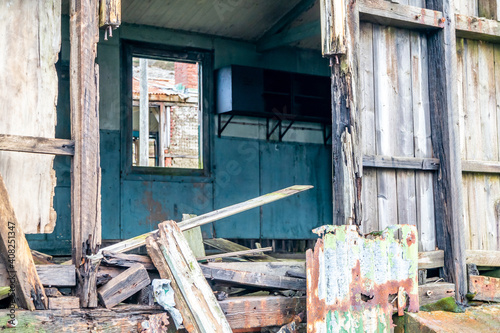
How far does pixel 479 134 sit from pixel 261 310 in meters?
3.32

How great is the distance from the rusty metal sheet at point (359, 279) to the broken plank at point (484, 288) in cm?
126

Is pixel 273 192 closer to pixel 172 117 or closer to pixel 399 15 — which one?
pixel 399 15

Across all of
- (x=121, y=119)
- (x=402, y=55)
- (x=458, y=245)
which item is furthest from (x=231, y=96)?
(x=458, y=245)

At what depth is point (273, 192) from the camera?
641 centimetres

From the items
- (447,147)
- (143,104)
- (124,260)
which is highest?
(143,104)

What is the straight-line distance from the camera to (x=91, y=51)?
4.52 metres

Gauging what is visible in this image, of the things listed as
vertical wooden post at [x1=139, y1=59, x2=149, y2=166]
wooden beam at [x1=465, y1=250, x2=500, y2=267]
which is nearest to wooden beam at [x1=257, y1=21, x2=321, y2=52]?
wooden beam at [x1=465, y1=250, x2=500, y2=267]

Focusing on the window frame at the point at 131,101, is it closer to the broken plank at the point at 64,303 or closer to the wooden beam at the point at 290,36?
the wooden beam at the point at 290,36

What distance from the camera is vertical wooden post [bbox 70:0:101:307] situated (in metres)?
4.33

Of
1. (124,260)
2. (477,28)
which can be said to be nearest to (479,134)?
(477,28)

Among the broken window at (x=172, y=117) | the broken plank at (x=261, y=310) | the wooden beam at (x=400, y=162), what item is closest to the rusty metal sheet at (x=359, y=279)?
the broken plank at (x=261, y=310)

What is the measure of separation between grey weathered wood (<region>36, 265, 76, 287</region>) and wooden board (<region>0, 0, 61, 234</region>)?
13.7 inches

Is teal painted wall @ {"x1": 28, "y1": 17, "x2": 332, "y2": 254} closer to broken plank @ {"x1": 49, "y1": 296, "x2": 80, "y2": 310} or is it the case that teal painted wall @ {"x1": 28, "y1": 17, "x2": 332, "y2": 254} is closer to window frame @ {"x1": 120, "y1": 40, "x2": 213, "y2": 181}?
window frame @ {"x1": 120, "y1": 40, "x2": 213, "y2": 181}

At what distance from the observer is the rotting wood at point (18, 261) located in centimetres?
403
